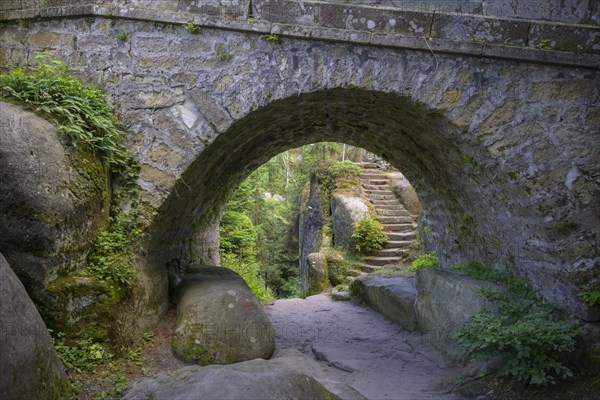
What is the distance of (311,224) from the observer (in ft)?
47.2

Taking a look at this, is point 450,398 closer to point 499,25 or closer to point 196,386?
point 196,386

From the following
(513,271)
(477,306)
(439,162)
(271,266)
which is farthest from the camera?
(271,266)

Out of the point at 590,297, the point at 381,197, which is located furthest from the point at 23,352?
the point at 381,197

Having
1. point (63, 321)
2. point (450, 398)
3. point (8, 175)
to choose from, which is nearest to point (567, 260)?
point (450, 398)

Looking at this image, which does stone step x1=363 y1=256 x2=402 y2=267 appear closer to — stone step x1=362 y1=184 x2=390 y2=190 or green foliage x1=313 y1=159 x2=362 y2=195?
green foliage x1=313 y1=159 x2=362 y2=195

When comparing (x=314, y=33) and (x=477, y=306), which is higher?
(x=314, y=33)

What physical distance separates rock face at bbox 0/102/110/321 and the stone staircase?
852 centimetres

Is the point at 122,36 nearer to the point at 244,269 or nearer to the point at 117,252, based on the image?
the point at 117,252

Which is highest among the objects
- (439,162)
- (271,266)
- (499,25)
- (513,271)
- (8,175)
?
(499,25)

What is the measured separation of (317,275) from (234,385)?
8.33 m

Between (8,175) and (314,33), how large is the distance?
271 cm

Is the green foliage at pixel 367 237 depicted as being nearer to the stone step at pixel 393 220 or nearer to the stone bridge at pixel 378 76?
the stone step at pixel 393 220

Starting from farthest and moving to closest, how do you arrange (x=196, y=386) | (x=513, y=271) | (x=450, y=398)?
(x=513, y=271)
(x=450, y=398)
(x=196, y=386)

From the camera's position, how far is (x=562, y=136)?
12.8ft
